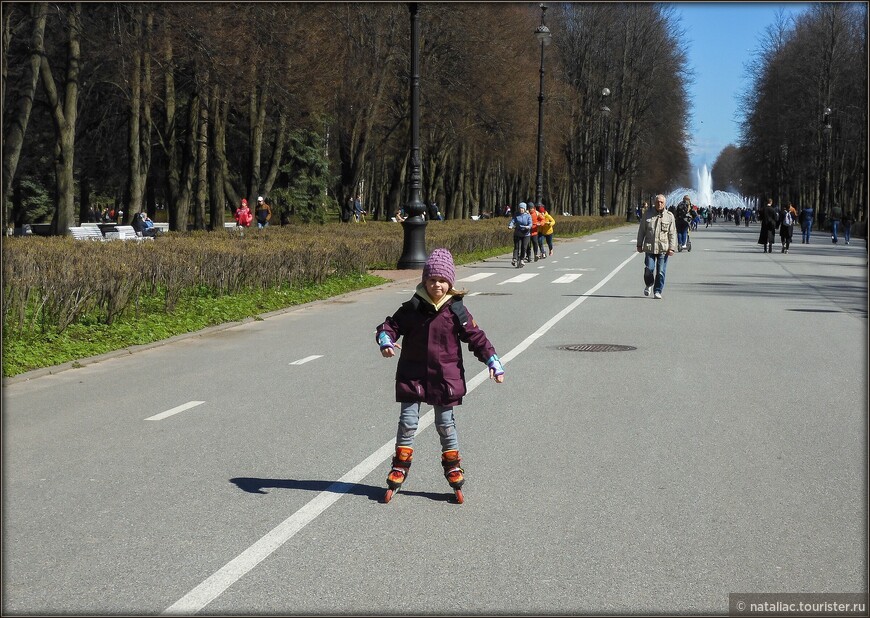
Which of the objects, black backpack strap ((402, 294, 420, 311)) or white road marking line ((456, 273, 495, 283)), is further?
white road marking line ((456, 273, 495, 283))

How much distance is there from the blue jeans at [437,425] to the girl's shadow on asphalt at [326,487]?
0.27 m

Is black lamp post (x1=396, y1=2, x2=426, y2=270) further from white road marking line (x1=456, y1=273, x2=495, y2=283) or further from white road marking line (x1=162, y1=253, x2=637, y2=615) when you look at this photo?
white road marking line (x1=162, y1=253, x2=637, y2=615)

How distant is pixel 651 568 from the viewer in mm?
5398

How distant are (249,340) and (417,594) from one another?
1055cm

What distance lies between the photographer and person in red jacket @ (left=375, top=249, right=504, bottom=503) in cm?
682

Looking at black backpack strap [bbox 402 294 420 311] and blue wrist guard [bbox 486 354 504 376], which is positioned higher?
black backpack strap [bbox 402 294 420 311]

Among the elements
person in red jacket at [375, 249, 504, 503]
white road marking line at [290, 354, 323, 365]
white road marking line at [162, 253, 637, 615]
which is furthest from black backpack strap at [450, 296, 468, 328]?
white road marking line at [290, 354, 323, 365]

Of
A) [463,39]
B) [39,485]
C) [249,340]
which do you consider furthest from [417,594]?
[463,39]

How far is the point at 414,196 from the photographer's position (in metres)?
28.9

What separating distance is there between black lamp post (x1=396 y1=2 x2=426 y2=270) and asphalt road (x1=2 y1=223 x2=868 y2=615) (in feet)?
46.8

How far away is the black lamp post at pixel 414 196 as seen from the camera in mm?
28297

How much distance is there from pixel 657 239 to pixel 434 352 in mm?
14966

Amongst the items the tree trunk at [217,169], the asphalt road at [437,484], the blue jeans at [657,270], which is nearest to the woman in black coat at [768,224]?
the tree trunk at [217,169]

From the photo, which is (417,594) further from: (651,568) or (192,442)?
(192,442)
